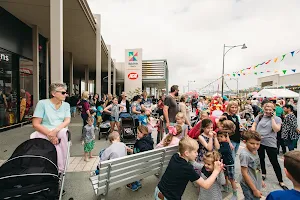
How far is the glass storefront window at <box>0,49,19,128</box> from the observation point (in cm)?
735

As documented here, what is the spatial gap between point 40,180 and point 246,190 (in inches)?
98.8

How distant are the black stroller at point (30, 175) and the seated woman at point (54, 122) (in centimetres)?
43

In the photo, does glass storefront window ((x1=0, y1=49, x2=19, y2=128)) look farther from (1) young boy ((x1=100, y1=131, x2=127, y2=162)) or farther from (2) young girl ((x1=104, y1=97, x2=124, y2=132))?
(1) young boy ((x1=100, y1=131, x2=127, y2=162))

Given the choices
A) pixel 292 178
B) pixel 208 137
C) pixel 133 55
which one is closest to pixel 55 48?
pixel 208 137

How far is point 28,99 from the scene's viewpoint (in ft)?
30.2

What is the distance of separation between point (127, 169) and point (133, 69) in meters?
16.9

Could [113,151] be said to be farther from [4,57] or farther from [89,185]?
[4,57]

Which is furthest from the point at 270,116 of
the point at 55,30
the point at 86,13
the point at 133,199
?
the point at 86,13

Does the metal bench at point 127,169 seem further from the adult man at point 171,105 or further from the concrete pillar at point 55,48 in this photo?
the concrete pillar at point 55,48

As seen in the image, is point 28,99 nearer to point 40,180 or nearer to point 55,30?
point 55,30

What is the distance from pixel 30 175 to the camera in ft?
5.92

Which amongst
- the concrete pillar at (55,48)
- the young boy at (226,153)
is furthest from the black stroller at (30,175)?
the concrete pillar at (55,48)

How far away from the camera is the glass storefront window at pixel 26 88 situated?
8.70 metres

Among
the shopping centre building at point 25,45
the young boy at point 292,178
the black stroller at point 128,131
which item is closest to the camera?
the young boy at point 292,178
